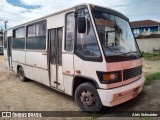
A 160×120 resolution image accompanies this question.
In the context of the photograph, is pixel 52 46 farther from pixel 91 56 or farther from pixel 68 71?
pixel 91 56

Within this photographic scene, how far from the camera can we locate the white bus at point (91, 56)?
4844 mm

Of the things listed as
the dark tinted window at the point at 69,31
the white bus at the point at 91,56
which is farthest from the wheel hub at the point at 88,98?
the dark tinted window at the point at 69,31

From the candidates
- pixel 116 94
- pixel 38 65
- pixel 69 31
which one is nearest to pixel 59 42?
pixel 69 31

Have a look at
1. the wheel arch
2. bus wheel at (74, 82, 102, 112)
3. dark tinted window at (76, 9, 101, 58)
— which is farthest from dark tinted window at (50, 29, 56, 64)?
bus wheel at (74, 82, 102, 112)

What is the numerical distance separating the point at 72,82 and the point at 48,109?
1.09 metres

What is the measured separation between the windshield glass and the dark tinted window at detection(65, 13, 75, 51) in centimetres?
87

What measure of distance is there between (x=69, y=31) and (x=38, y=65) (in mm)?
2467

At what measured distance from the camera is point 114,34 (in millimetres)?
5609

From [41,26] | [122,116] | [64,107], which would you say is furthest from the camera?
[41,26]

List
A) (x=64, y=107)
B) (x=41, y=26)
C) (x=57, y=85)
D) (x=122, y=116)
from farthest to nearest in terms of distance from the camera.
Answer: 1. (x=41, y=26)
2. (x=57, y=85)
3. (x=64, y=107)
4. (x=122, y=116)

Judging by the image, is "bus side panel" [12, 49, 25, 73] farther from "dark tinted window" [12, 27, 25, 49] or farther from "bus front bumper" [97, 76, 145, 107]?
"bus front bumper" [97, 76, 145, 107]

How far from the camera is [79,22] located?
5.08m

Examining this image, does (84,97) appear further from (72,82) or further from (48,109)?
(48,109)

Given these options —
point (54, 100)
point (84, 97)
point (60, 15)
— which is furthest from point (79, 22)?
point (54, 100)
